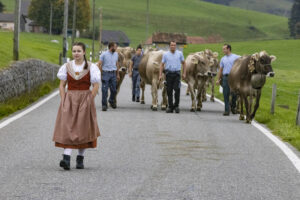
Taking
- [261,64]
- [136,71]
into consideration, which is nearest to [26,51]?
[136,71]

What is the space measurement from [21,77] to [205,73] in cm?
516

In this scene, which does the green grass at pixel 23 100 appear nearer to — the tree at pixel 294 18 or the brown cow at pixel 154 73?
the brown cow at pixel 154 73

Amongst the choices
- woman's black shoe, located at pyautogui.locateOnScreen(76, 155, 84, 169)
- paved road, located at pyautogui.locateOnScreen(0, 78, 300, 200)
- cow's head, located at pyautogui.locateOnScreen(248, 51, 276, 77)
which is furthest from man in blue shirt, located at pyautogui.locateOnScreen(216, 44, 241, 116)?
woman's black shoe, located at pyautogui.locateOnScreen(76, 155, 84, 169)

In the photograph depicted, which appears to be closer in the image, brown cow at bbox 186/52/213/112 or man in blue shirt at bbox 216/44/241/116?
man in blue shirt at bbox 216/44/241/116

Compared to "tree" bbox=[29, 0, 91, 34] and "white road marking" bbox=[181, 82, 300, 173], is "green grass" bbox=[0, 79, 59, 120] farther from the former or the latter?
"tree" bbox=[29, 0, 91, 34]

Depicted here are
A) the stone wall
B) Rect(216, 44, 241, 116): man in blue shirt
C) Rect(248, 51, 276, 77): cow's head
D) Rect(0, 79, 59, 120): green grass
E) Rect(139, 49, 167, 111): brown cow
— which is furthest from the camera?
Rect(139, 49, 167, 111): brown cow

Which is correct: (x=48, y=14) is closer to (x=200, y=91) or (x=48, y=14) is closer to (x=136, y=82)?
(x=136, y=82)

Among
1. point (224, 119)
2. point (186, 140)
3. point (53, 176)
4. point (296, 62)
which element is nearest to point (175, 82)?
point (224, 119)

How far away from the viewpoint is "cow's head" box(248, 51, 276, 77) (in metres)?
16.2

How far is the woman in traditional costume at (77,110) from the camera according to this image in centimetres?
907

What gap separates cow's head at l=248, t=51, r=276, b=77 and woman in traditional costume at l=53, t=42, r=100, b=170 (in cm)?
754

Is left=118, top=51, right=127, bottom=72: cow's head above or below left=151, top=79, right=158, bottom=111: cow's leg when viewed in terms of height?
above

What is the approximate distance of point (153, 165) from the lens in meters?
9.60

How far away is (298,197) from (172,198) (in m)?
1.39
